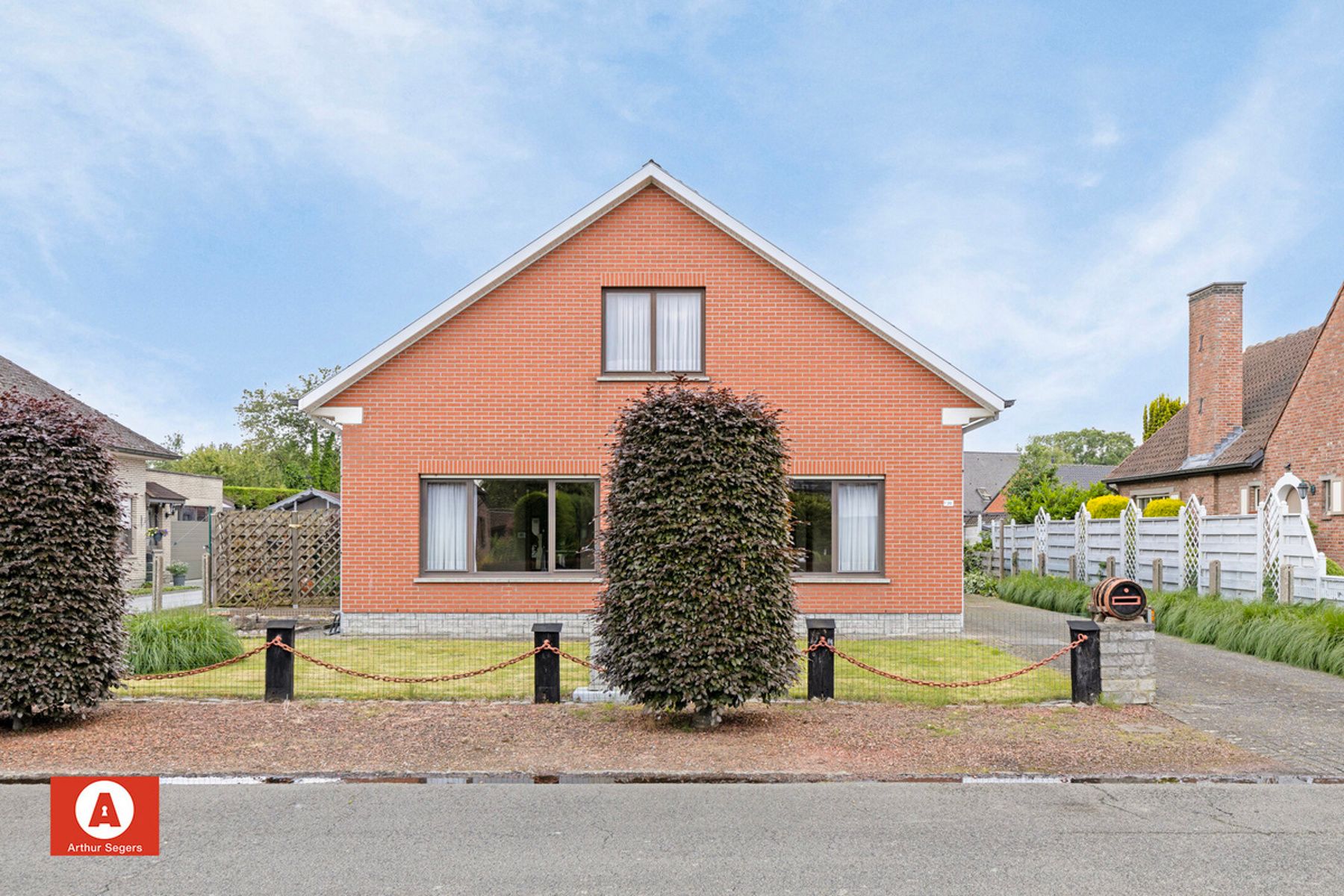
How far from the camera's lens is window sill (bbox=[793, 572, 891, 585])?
1426 cm

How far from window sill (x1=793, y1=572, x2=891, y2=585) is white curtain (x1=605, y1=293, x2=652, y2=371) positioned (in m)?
4.18

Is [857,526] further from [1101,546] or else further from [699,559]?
[1101,546]

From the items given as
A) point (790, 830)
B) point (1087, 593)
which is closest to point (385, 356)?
point (790, 830)

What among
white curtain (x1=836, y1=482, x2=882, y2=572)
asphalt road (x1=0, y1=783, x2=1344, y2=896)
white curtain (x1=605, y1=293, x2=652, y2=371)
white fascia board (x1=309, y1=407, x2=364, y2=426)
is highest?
white curtain (x1=605, y1=293, x2=652, y2=371)

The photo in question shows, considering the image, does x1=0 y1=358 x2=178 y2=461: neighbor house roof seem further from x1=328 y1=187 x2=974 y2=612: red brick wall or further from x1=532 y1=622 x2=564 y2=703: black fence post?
x1=532 y1=622 x2=564 y2=703: black fence post

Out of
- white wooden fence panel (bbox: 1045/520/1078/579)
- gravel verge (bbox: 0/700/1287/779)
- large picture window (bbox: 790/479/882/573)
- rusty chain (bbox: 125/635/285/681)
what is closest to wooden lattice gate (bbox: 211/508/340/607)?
rusty chain (bbox: 125/635/285/681)

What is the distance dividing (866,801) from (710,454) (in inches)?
126

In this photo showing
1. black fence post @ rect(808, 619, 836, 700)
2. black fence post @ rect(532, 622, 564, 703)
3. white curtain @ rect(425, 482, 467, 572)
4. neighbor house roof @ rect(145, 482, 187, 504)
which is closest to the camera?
black fence post @ rect(532, 622, 564, 703)

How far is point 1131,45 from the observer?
13812 mm

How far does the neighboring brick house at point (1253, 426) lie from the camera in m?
20.8

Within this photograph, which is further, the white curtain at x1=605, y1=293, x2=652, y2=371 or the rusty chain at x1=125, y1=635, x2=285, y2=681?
the white curtain at x1=605, y1=293, x2=652, y2=371

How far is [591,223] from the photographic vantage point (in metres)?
14.5

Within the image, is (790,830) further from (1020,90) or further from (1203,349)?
(1203,349)

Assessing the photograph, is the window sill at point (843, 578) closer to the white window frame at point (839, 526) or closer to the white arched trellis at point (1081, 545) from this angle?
the white window frame at point (839, 526)
